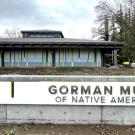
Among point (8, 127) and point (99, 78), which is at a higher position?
point (99, 78)

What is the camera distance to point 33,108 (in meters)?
9.57

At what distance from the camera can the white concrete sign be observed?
9461 millimetres

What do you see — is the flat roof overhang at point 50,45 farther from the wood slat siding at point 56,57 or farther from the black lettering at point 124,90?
the black lettering at point 124,90

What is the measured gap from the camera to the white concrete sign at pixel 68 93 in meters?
9.46

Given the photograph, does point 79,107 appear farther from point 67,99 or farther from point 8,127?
point 8,127

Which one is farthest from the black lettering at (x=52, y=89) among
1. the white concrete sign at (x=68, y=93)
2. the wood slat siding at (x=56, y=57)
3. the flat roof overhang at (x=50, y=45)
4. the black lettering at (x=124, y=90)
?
the wood slat siding at (x=56, y=57)

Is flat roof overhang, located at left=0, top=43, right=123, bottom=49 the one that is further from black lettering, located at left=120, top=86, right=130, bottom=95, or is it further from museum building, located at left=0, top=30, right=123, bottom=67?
black lettering, located at left=120, top=86, right=130, bottom=95

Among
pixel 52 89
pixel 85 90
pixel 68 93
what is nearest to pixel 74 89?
pixel 68 93

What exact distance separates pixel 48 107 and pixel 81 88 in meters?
1.05

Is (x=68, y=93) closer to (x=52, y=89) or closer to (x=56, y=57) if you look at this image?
(x=52, y=89)

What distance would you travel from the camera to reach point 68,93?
9.57 metres

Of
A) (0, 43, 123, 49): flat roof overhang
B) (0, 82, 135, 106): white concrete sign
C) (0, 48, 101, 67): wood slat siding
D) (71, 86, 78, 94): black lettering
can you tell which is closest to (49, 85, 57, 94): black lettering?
(0, 82, 135, 106): white concrete sign

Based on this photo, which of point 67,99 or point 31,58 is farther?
point 31,58

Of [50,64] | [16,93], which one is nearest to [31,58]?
[50,64]
